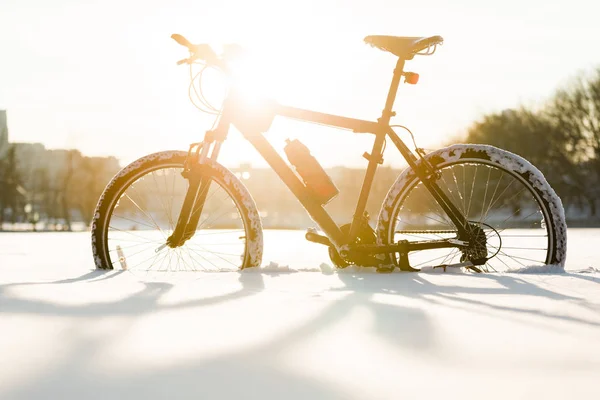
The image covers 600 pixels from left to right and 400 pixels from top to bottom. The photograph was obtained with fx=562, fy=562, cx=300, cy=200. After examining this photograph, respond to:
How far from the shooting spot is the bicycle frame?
3.34m

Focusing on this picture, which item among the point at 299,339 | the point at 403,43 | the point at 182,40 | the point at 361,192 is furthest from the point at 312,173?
the point at 299,339

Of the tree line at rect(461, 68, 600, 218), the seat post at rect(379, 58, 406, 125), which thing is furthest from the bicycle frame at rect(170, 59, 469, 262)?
the tree line at rect(461, 68, 600, 218)

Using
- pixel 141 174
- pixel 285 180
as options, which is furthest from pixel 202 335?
pixel 141 174

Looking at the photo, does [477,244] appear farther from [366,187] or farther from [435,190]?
[366,187]

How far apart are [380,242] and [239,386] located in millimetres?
2227

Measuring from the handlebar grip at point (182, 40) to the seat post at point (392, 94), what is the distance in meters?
1.27

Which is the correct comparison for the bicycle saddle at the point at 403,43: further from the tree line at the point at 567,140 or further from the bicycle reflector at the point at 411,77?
the tree line at the point at 567,140

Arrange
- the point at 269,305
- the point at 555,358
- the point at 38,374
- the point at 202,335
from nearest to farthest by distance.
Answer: the point at 38,374, the point at 555,358, the point at 202,335, the point at 269,305

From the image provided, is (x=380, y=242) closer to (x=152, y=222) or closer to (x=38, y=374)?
(x=152, y=222)

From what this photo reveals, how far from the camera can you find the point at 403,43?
3301mm

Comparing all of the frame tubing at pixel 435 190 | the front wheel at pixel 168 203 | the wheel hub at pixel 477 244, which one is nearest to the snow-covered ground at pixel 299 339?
the wheel hub at pixel 477 244

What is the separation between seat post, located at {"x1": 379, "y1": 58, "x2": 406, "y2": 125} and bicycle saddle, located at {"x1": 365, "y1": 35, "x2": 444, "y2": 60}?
54 millimetres

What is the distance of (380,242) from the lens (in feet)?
11.2

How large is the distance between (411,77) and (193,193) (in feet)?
4.93
